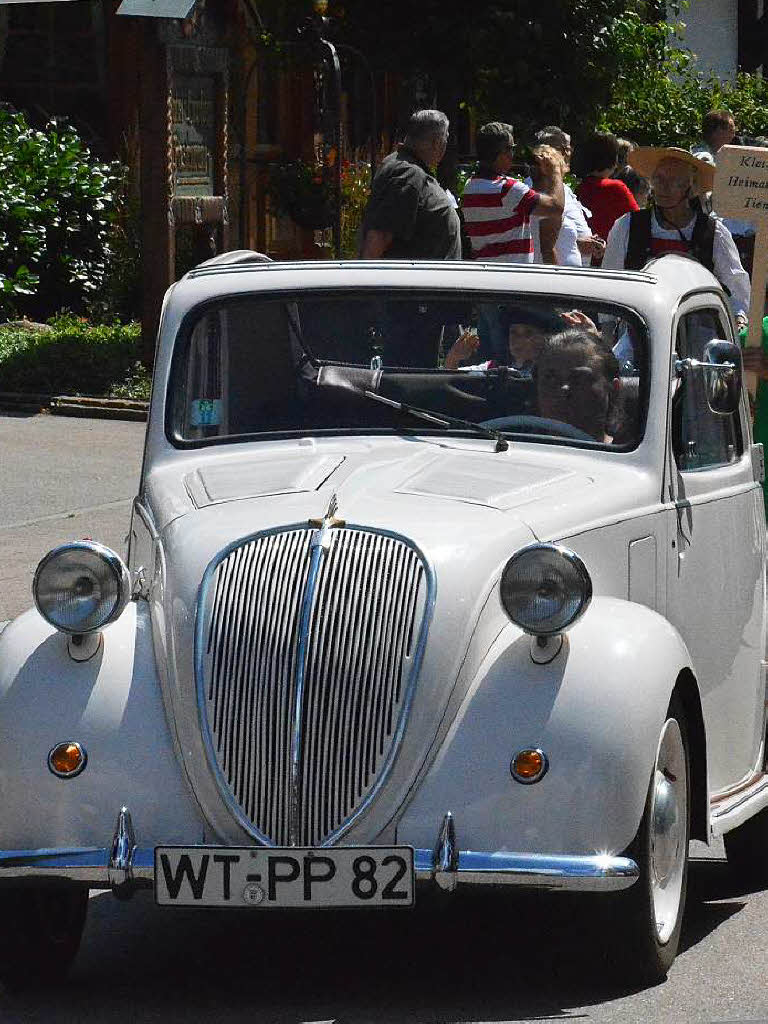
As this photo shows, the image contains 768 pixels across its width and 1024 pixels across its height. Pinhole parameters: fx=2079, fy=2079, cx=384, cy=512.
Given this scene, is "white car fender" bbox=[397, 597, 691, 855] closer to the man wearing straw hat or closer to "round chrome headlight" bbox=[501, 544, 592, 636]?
"round chrome headlight" bbox=[501, 544, 592, 636]

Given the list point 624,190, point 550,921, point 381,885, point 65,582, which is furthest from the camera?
point 624,190

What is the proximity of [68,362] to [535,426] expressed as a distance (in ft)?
34.8

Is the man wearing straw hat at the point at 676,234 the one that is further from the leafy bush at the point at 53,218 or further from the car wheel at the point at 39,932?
the leafy bush at the point at 53,218

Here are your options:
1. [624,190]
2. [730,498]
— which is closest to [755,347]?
[730,498]

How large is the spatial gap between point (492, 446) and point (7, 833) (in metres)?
1.68

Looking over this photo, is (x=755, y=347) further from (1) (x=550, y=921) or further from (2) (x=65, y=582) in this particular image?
(2) (x=65, y=582)

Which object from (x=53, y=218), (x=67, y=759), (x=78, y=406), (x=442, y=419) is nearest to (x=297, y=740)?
(x=67, y=759)

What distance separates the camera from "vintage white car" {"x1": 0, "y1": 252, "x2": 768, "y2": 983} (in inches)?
172

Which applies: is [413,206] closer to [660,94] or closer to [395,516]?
[395,516]

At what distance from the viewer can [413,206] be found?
10.5 m

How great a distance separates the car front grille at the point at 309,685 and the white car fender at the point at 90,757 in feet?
0.43

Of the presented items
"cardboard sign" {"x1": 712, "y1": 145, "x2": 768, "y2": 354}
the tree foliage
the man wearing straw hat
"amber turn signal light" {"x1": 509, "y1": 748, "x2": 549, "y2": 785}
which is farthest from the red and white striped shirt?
the tree foliage

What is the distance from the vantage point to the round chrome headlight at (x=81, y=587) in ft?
15.3

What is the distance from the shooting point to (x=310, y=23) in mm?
21391
